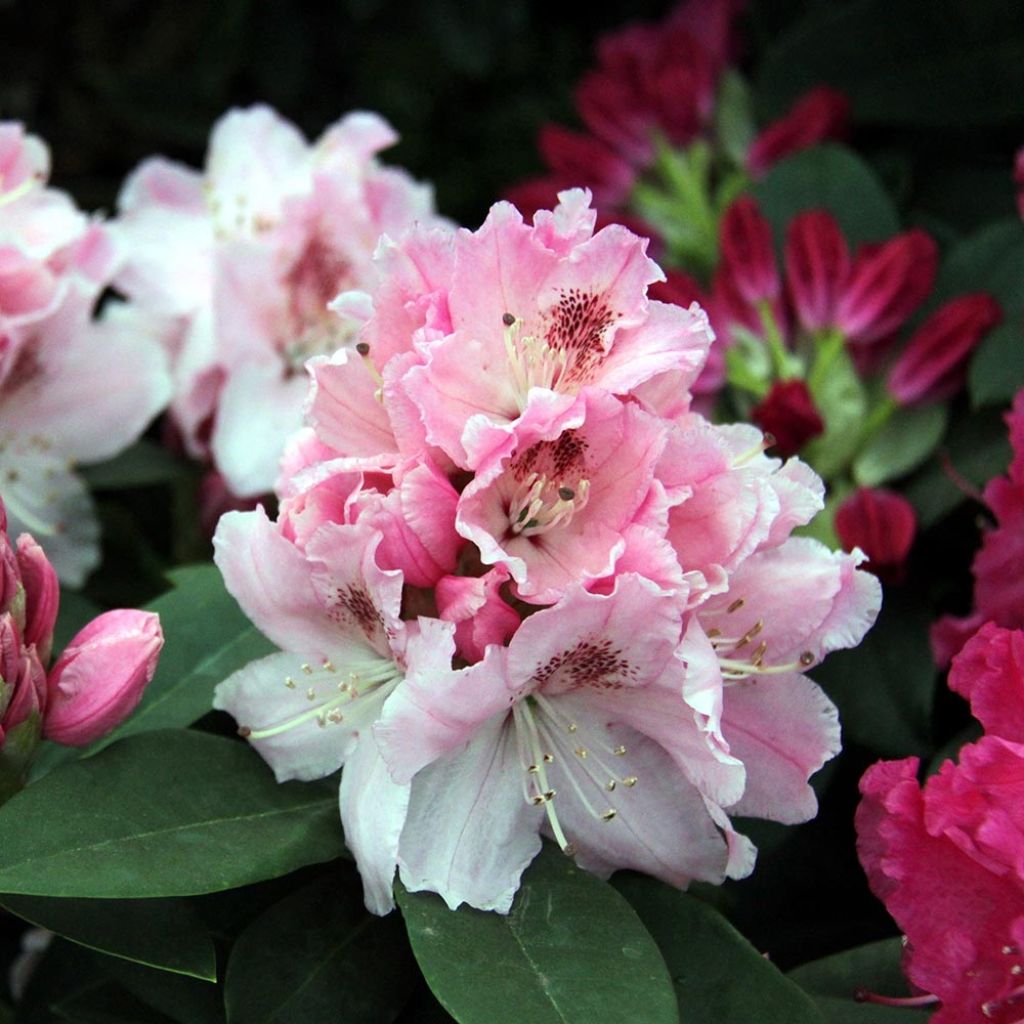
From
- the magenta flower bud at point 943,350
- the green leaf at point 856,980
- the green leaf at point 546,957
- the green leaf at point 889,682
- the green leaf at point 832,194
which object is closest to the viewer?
the green leaf at point 546,957

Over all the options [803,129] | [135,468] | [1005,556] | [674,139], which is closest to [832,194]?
[803,129]

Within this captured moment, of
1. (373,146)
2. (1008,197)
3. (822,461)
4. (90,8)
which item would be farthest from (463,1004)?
(90,8)

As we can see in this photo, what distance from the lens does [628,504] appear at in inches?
24.2

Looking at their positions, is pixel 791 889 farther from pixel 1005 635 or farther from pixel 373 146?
pixel 373 146

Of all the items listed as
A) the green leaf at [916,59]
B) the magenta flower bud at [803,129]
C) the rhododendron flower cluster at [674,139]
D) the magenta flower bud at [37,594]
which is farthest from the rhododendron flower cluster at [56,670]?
the green leaf at [916,59]

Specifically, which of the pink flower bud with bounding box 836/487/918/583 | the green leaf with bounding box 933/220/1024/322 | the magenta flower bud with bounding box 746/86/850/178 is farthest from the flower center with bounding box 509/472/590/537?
the magenta flower bud with bounding box 746/86/850/178

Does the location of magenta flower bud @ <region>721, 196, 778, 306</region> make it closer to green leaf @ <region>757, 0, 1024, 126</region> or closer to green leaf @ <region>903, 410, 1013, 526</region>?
green leaf @ <region>903, 410, 1013, 526</region>

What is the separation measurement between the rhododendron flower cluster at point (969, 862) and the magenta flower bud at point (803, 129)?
676 millimetres

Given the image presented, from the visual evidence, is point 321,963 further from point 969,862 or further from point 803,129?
point 803,129

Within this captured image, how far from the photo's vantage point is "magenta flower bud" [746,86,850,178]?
1202 mm

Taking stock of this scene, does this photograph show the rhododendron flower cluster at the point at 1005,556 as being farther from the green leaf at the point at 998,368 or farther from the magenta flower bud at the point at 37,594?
the magenta flower bud at the point at 37,594

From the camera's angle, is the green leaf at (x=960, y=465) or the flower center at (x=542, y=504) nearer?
the flower center at (x=542, y=504)

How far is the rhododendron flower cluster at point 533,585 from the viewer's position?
59 cm

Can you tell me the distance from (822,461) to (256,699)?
0.46 metres
